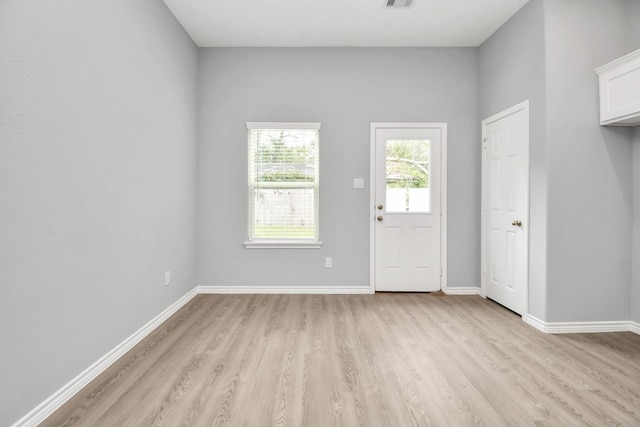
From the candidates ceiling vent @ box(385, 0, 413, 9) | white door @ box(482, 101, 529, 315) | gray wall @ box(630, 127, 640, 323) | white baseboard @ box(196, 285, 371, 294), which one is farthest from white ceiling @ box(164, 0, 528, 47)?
white baseboard @ box(196, 285, 371, 294)

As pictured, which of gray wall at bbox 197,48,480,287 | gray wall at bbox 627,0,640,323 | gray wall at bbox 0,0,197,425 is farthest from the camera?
gray wall at bbox 197,48,480,287

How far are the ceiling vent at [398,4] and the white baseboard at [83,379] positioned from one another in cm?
365

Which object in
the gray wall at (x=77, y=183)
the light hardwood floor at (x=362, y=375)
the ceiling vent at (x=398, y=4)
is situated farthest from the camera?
the ceiling vent at (x=398, y=4)

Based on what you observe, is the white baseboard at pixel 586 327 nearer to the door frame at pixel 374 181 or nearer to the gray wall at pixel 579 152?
the gray wall at pixel 579 152

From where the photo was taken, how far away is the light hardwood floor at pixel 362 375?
181 cm

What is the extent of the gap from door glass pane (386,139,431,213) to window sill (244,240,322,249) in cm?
103

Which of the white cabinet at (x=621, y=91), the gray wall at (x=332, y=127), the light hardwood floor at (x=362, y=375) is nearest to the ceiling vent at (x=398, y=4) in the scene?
the gray wall at (x=332, y=127)

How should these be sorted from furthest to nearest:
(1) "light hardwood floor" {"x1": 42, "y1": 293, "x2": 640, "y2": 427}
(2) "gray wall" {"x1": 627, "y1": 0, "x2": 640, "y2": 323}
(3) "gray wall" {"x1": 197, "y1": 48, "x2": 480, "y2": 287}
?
(3) "gray wall" {"x1": 197, "y1": 48, "x2": 480, "y2": 287}, (2) "gray wall" {"x1": 627, "y1": 0, "x2": 640, "y2": 323}, (1) "light hardwood floor" {"x1": 42, "y1": 293, "x2": 640, "y2": 427}

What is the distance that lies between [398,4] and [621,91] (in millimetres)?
2018

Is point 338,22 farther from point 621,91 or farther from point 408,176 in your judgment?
point 621,91

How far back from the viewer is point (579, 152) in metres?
2.99

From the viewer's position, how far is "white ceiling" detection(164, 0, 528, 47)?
3320 millimetres

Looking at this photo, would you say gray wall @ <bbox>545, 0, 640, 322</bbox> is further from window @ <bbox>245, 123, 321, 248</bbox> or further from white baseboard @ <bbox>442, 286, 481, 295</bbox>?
window @ <bbox>245, 123, 321, 248</bbox>

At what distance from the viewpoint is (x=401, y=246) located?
424 cm
